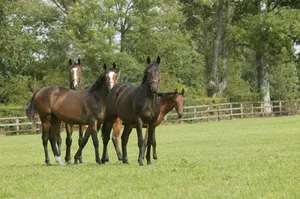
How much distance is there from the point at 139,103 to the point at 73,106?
198 centimetres

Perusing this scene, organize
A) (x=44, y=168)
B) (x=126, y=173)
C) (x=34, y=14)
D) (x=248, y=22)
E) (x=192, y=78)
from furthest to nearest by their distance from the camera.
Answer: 1. (x=192, y=78)
2. (x=34, y=14)
3. (x=248, y=22)
4. (x=44, y=168)
5. (x=126, y=173)

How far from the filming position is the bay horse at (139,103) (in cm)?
1124

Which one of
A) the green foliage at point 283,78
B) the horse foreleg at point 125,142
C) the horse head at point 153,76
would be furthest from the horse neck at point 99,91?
the green foliage at point 283,78

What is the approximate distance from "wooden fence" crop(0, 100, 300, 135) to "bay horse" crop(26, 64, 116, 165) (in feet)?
66.1

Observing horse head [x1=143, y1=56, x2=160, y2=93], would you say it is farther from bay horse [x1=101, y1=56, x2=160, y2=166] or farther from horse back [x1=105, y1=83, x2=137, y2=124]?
horse back [x1=105, y1=83, x2=137, y2=124]

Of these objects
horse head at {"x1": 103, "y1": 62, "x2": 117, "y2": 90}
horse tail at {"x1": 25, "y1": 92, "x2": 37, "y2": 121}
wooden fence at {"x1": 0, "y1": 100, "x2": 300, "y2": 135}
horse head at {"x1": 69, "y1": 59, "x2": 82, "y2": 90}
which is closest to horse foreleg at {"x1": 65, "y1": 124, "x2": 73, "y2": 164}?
horse tail at {"x1": 25, "y1": 92, "x2": 37, "y2": 121}

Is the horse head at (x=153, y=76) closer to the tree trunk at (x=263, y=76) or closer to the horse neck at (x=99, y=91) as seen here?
the horse neck at (x=99, y=91)

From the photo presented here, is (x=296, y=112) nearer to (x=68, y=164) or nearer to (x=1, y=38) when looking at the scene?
(x=1, y=38)

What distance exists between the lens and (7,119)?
34.2 meters

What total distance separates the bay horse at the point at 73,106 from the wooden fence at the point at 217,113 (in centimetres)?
2014

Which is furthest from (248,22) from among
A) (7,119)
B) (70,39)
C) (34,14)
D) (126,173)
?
(126,173)

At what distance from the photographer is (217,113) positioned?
42.6 m

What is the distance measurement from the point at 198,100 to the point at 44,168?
31172mm

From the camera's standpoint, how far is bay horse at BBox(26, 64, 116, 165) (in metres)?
12.7
